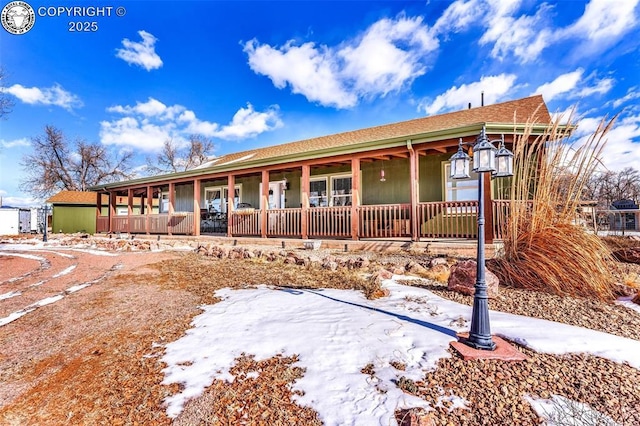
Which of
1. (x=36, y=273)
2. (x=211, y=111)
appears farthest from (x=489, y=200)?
(x=211, y=111)

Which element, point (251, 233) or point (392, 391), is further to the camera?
point (251, 233)

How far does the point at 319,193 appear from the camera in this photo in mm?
11383

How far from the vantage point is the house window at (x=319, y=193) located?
11195 mm

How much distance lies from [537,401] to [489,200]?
5.48 m

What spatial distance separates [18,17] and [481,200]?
14.4m

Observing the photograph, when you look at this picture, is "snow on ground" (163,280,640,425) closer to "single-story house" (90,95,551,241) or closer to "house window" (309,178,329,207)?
"single-story house" (90,95,551,241)

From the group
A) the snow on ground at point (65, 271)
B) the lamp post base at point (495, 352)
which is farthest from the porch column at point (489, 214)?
the snow on ground at point (65, 271)

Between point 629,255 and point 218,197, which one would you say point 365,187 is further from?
point 218,197

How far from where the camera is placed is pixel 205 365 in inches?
87.0

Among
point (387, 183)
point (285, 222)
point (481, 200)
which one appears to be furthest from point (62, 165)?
point (481, 200)

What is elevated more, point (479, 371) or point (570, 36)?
point (570, 36)

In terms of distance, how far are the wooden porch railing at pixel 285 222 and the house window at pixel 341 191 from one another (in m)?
2.10

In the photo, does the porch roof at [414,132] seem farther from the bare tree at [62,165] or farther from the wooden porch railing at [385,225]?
the bare tree at [62,165]

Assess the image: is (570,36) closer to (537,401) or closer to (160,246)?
(537,401)
